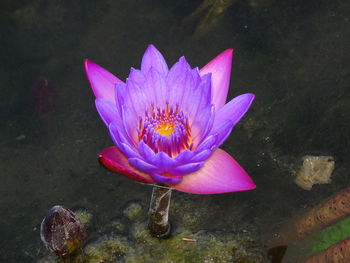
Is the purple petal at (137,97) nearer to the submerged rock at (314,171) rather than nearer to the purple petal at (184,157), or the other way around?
the purple petal at (184,157)

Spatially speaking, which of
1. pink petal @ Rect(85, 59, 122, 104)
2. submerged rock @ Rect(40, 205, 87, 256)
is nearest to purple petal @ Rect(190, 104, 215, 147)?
pink petal @ Rect(85, 59, 122, 104)

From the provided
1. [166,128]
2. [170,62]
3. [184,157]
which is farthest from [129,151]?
[170,62]

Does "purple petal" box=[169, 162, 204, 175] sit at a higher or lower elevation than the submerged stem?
higher

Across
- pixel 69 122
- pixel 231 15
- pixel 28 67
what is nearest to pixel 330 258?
pixel 69 122

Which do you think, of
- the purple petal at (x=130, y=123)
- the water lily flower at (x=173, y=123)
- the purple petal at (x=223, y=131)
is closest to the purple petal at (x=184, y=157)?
the water lily flower at (x=173, y=123)

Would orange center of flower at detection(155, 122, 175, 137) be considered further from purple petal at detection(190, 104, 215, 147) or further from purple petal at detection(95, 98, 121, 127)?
purple petal at detection(95, 98, 121, 127)
